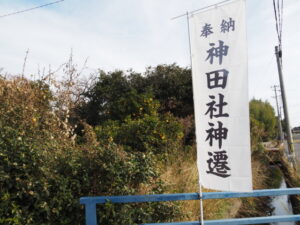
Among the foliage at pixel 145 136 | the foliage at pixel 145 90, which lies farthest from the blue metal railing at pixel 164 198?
the foliage at pixel 145 90

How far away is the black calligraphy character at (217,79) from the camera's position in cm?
234

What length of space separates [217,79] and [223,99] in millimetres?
197

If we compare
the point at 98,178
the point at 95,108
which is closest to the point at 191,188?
the point at 98,178

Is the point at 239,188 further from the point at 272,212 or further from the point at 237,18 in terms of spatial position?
the point at 272,212

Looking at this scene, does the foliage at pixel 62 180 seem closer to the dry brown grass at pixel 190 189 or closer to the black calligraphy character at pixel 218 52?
the dry brown grass at pixel 190 189

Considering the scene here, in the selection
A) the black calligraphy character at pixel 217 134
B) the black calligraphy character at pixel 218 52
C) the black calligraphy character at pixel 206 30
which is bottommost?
the black calligraphy character at pixel 217 134

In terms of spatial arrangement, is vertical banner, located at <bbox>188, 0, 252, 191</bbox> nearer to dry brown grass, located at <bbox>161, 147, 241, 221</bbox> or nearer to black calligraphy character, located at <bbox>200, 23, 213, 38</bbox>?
black calligraphy character, located at <bbox>200, 23, 213, 38</bbox>

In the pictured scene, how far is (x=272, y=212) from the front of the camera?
17.7 ft

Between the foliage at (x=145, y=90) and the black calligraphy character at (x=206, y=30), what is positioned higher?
the foliage at (x=145, y=90)

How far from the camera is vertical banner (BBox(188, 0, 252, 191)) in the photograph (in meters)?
2.29

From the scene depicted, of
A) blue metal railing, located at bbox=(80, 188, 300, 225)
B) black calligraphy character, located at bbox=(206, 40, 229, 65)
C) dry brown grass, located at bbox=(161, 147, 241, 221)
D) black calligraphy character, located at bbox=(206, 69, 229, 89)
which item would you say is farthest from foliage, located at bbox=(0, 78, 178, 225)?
black calligraphy character, located at bbox=(206, 40, 229, 65)

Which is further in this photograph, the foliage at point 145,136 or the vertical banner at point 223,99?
the foliage at point 145,136

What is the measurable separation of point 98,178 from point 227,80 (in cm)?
175

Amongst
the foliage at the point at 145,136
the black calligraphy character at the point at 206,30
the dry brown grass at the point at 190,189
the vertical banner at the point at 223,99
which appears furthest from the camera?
the foliage at the point at 145,136
